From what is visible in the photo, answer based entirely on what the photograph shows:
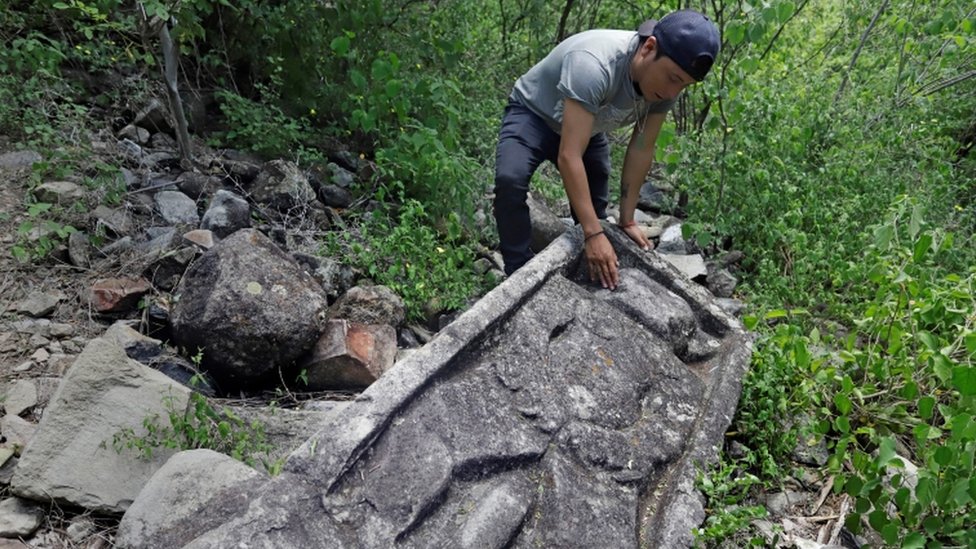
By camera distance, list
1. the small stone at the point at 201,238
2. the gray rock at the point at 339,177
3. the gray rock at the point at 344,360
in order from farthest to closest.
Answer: the gray rock at the point at 339,177
the small stone at the point at 201,238
the gray rock at the point at 344,360

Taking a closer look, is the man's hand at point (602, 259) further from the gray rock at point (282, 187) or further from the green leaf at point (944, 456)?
the gray rock at point (282, 187)

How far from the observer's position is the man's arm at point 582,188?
8.54 ft

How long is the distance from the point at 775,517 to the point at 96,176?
137 inches

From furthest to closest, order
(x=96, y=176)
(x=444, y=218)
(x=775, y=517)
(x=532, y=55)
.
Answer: (x=532, y=55) < (x=444, y=218) < (x=96, y=176) < (x=775, y=517)

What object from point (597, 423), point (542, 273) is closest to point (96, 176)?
point (542, 273)

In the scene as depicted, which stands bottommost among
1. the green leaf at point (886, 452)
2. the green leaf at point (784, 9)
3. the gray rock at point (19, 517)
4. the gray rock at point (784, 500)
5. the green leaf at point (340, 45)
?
the gray rock at point (784, 500)

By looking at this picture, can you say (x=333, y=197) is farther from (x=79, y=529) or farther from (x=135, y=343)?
(x=79, y=529)

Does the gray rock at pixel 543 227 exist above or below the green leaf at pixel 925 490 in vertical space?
below

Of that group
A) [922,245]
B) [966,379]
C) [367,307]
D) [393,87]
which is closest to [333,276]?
[367,307]

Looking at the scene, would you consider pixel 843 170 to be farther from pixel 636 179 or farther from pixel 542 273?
pixel 542 273

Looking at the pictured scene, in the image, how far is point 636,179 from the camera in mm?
3098

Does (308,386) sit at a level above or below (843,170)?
below

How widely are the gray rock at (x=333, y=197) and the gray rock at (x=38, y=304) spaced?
1637 millimetres

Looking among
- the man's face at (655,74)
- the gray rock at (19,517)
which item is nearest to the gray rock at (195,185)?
the gray rock at (19,517)
